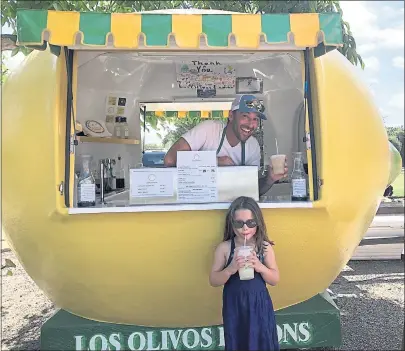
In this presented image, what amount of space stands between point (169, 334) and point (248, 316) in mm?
783

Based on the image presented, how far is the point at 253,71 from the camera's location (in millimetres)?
5613

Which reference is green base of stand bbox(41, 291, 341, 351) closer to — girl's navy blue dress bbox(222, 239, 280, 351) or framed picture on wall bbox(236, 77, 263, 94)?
girl's navy blue dress bbox(222, 239, 280, 351)

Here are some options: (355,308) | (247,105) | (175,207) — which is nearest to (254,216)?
(175,207)

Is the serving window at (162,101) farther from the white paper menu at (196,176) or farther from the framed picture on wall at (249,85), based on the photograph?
the white paper menu at (196,176)

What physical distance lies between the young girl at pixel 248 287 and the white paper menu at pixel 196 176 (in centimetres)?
35

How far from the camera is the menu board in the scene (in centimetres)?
309

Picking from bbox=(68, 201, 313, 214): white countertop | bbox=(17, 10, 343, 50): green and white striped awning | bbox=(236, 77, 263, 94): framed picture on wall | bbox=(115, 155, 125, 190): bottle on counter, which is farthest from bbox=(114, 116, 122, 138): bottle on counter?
bbox=(17, 10, 343, 50): green and white striped awning

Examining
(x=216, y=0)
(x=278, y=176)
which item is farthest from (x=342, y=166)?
(x=216, y=0)

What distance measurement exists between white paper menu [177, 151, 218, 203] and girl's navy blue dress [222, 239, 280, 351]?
0.60 metres

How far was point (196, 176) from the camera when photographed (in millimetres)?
3100

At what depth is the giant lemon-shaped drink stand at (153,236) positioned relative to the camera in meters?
2.97

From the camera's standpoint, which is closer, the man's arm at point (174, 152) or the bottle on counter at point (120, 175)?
the man's arm at point (174, 152)

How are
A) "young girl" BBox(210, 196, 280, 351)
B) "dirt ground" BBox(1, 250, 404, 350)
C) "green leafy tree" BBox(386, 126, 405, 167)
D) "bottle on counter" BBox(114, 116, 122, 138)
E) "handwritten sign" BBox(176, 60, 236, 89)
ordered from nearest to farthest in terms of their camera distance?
"young girl" BBox(210, 196, 280, 351)
"dirt ground" BBox(1, 250, 404, 350)
"handwritten sign" BBox(176, 60, 236, 89)
"green leafy tree" BBox(386, 126, 405, 167)
"bottle on counter" BBox(114, 116, 122, 138)

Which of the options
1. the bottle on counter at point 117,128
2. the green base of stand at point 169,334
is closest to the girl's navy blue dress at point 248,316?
the green base of stand at point 169,334
